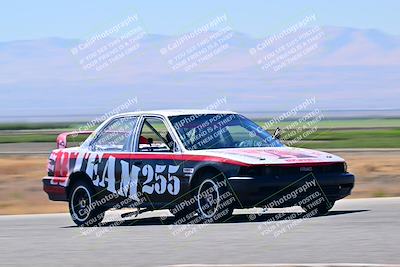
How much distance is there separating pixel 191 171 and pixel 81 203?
207cm

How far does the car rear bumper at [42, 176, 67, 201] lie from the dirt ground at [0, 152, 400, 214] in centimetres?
489

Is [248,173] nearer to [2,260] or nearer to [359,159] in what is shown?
[2,260]

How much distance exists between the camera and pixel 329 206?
15.9m

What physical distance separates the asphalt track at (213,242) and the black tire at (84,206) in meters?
0.20

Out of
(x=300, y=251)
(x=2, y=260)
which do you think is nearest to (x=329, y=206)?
(x=300, y=251)

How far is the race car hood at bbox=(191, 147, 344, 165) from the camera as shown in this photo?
1499cm

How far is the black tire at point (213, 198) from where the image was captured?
1492cm

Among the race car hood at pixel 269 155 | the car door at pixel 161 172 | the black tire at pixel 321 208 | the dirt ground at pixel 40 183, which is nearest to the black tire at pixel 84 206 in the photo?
the car door at pixel 161 172

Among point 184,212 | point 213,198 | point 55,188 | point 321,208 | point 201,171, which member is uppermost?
point 55,188

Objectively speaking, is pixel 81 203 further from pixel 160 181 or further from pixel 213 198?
pixel 213 198

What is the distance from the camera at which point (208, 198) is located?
1503 centimetres

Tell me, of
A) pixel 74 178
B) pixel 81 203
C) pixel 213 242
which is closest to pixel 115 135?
pixel 74 178

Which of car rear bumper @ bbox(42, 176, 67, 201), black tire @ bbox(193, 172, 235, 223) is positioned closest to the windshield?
black tire @ bbox(193, 172, 235, 223)

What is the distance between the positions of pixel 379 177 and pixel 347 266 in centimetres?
2030
